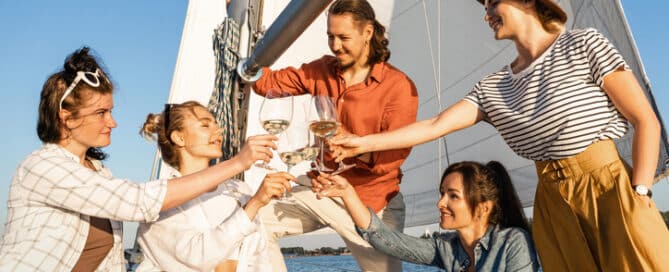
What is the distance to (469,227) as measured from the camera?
1989 millimetres

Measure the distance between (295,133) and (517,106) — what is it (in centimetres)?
63

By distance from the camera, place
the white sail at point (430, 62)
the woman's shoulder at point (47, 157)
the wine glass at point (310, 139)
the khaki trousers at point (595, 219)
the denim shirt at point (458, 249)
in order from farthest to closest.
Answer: the white sail at point (430, 62)
the denim shirt at point (458, 249)
the woman's shoulder at point (47, 157)
the wine glass at point (310, 139)
the khaki trousers at point (595, 219)

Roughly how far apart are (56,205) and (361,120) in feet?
3.49

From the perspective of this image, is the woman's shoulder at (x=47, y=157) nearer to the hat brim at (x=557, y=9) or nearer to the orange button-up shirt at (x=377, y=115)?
the orange button-up shirt at (x=377, y=115)

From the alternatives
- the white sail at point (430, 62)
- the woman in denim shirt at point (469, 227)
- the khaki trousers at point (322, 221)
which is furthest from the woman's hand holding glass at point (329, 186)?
the white sail at point (430, 62)

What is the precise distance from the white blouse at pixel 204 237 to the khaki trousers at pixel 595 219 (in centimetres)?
83

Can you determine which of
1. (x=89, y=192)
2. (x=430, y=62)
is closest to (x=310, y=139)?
(x=89, y=192)

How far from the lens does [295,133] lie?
148 centimetres

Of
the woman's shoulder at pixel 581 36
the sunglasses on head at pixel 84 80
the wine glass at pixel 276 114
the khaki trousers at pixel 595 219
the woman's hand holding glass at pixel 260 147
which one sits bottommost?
the khaki trousers at pixel 595 219

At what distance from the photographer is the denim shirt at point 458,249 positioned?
186 cm

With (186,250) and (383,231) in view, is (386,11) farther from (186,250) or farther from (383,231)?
(186,250)

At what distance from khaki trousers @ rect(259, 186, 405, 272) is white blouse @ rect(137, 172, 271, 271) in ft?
0.78

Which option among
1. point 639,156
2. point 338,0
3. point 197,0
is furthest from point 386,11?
point 639,156

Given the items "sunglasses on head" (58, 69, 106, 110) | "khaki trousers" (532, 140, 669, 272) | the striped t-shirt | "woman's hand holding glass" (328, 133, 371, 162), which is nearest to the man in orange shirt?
"woman's hand holding glass" (328, 133, 371, 162)
